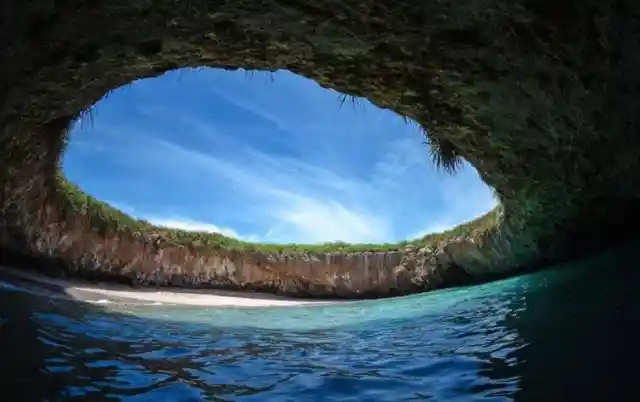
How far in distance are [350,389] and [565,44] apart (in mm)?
2508

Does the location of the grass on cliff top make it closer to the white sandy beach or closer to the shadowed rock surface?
the shadowed rock surface

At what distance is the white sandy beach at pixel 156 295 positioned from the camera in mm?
7008

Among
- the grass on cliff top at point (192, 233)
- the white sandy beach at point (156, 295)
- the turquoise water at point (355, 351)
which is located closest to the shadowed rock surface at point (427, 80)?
the grass on cliff top at point (192, 233)

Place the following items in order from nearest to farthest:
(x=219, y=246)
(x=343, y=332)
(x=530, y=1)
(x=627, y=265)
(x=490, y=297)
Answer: (x=530, y=1)
(x=343, y=332)
(x=627, y=265)
(x=490, y=297)
(x=219, y=246)

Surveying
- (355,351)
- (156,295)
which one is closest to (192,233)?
(156,295)

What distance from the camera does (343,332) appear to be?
17.1ft

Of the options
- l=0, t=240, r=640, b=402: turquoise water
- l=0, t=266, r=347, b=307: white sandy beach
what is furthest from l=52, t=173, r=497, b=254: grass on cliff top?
l=0, t=240, r=640, b=402: turquoise water

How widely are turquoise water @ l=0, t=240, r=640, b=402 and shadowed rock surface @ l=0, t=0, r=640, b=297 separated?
0.88m

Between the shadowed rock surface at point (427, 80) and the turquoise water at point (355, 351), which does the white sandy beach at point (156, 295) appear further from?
the turquoise water at point (355, 351)

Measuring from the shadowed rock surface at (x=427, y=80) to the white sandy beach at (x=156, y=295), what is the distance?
0.29m

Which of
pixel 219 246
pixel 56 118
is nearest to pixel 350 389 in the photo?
pixel 56 118

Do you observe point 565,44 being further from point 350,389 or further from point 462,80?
point 350,389

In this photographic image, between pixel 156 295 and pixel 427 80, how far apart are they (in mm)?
5149

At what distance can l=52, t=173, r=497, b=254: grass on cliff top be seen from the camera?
7.24 meters
